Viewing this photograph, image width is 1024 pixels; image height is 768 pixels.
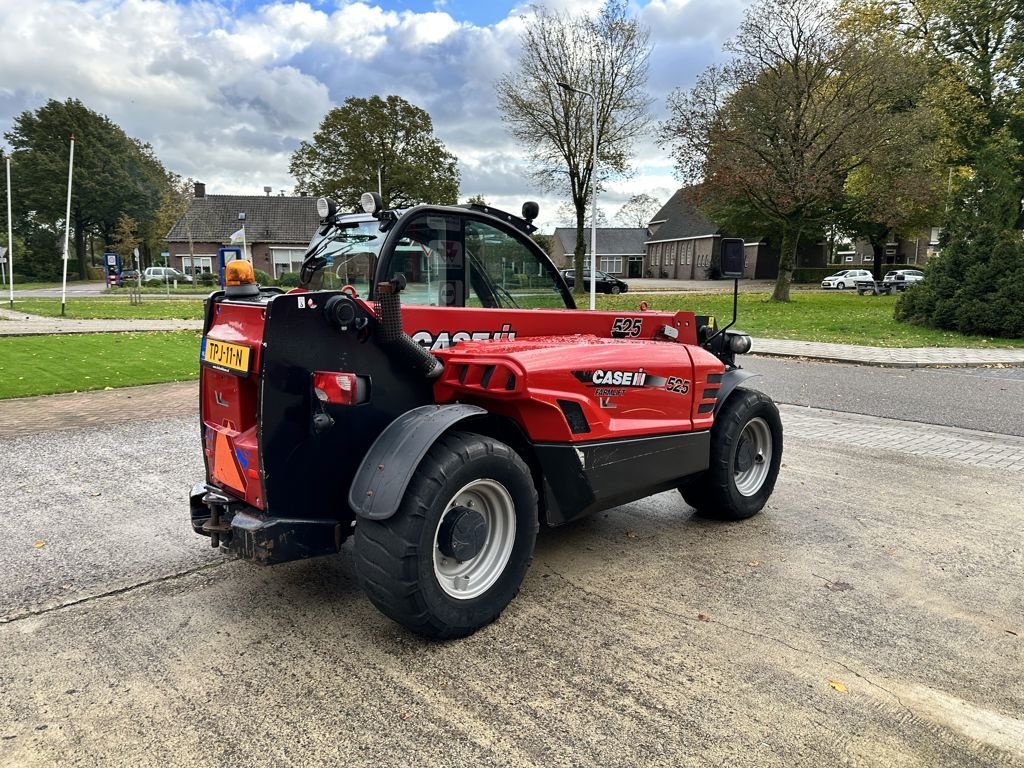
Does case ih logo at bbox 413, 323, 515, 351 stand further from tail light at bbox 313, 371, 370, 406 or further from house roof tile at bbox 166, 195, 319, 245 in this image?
house roof tile at bbox 166, 195, 319, 245

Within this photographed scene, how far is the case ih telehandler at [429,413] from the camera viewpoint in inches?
117

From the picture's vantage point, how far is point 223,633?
3.23 m

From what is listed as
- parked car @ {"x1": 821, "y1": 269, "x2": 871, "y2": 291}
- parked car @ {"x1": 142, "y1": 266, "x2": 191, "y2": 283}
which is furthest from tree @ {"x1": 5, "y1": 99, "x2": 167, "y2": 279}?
parked car @ {"x1": 821, "y1": 269, "x2": 871, "y2": 291}

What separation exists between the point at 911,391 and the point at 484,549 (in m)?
9.21

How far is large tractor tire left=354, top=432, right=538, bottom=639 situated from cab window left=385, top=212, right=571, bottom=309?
3.67ft

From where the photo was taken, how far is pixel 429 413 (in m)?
3.17

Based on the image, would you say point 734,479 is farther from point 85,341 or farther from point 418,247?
point 85,341

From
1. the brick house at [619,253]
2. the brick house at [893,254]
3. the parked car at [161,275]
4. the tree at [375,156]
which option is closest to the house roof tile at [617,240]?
the brick house at [619,253]

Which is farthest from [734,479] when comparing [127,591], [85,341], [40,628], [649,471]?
[85,341]

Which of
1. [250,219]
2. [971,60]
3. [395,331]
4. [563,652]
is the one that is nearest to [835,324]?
[563,652]

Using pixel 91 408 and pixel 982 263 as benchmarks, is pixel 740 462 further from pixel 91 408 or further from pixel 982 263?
pixel 982 263

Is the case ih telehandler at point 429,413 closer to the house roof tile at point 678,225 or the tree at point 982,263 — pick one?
the tree at point 982,263

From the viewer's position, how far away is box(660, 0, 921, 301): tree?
24609 mm

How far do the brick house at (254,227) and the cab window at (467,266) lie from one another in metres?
55.6
